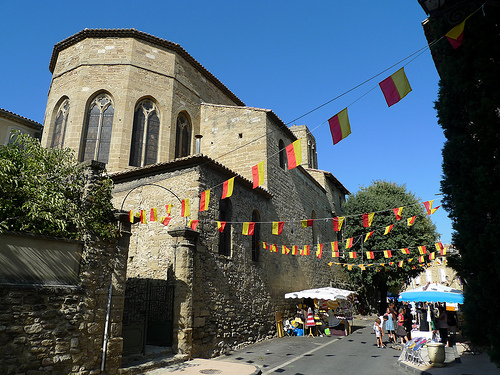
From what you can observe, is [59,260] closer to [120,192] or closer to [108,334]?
[108,334]

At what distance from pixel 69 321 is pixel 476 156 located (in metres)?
7.36

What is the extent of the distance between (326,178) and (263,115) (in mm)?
10457

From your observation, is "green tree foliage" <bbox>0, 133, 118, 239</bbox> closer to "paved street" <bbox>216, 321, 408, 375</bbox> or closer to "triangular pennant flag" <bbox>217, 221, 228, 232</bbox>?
"triangular pennant flag" <bbox>217, 221, 228, 232</bbox>

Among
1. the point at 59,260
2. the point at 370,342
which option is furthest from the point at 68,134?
the point at 370,342

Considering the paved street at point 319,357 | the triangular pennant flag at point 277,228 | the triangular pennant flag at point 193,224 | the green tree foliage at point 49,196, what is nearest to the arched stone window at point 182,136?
the triangular pennant flag at point 277,228

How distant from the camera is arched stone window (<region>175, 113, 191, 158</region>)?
16948mm

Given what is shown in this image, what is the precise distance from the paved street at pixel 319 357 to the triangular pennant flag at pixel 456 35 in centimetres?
716

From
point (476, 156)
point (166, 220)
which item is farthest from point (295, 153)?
point (166, 220)

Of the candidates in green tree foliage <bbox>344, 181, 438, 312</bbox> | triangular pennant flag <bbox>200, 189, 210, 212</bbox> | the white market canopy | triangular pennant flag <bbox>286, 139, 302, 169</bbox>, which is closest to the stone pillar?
triangular pennant flag <bbox>200, 189, 210, 212</bbox>

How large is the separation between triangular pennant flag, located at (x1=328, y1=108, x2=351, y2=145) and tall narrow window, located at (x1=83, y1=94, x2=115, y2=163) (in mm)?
11405

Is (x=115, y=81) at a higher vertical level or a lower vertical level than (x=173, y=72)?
lower

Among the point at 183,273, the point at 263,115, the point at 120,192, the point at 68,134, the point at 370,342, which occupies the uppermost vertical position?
the point at 263,115

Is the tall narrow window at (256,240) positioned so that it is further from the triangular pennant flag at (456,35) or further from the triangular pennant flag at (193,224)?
the triangular pennant flag at (456,35)

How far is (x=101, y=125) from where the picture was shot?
15.4m
